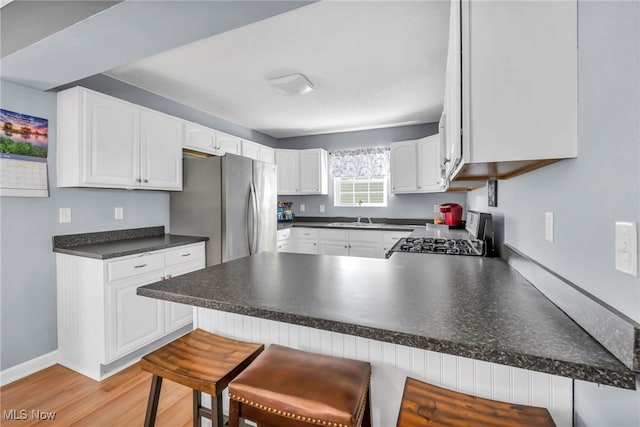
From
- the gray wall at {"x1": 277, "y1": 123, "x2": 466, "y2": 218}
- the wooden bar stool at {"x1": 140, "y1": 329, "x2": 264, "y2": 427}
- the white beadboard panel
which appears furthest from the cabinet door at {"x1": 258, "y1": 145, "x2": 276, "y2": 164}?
the wooden bar stool at {"x1": 140, "y1": 329, "x2": 264, "y2": 427}

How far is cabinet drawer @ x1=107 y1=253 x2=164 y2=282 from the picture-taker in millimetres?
2090

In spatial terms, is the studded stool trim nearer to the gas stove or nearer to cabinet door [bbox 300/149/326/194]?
the gas stove

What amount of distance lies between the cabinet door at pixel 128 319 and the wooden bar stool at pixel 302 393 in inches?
65.8

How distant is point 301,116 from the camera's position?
389cm

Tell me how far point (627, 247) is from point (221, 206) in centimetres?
280

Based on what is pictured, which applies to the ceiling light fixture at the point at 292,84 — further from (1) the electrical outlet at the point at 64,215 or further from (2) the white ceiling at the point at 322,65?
(1) the electrical outlet at the point at 64,215

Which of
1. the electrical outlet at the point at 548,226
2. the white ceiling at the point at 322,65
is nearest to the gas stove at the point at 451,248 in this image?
the electrical outlet at the point at 548,226

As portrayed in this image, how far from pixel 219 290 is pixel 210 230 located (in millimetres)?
2035

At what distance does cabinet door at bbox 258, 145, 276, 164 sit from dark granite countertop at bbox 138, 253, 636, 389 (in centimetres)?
304

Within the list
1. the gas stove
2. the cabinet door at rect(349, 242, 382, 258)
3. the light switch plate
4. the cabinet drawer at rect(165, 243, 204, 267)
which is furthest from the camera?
the cabinet door at rect(349, 242, 382, 258)

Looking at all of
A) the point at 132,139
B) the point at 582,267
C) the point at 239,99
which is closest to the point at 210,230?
the point at 132,139

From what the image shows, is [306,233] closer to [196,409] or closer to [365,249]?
[365,249]

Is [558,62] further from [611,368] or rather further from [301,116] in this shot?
[301,116]

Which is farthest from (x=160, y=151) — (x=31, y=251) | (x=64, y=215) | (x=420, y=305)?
(x=420, y=305)
